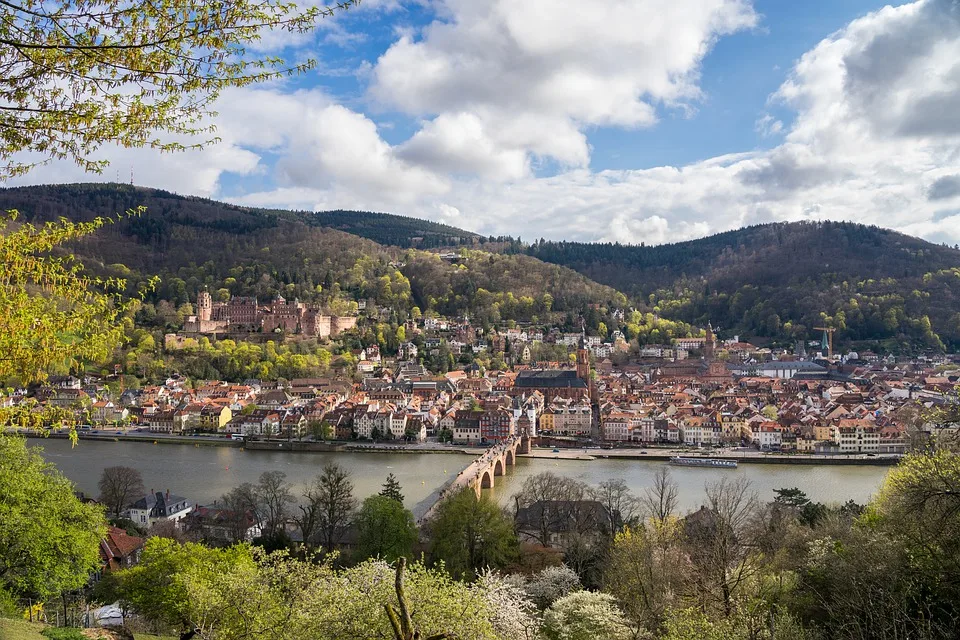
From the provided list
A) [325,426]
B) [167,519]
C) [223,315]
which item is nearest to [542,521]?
[167,519]

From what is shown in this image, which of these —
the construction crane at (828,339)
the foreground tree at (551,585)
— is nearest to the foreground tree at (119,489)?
the foreground tree at (551,585)

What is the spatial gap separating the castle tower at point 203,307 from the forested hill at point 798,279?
110 ft

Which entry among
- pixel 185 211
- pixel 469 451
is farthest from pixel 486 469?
pixel 185 211

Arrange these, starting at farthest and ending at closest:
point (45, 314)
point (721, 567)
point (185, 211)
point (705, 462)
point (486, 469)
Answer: point (185, 211) < point (705, 462) < point (486, 469) < point (721, 567) < point (45, 314)

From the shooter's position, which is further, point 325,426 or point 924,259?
point 924,259

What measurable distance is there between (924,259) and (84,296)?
5698 cm

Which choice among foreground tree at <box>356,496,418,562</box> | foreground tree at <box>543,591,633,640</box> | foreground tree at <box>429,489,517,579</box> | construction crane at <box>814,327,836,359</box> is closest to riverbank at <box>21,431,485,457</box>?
foreground tree at <box>429,489,517,579</box>

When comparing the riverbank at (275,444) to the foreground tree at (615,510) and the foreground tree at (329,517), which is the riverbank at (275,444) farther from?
the foreground tree at (329,517)

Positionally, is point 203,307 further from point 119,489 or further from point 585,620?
point 585,620

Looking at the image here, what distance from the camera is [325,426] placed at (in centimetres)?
2178

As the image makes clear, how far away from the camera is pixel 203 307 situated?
37.9 metres

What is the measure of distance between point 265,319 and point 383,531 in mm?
32764

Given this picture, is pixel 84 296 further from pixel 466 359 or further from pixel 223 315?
pixel 223 315

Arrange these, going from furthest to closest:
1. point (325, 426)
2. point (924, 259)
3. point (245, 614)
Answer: point (924, 259) → point (325, 426) → point (245, 614)
